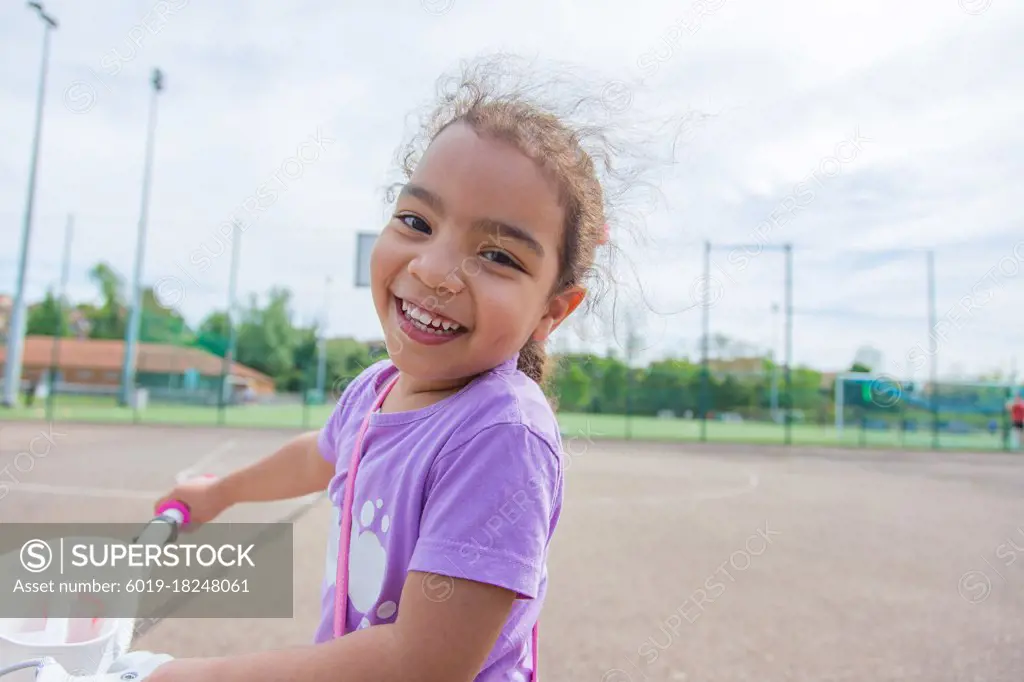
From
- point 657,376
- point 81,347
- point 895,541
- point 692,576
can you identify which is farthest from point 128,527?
point 81,347

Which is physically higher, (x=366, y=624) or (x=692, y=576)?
(x=366, y=624)

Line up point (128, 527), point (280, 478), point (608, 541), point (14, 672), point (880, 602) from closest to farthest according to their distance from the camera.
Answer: point (14, 672) → point (280, 478) → point (128, 527) → point (880, 602) → point (608, 541)

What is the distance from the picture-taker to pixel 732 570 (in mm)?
5273

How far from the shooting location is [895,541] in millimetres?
6773

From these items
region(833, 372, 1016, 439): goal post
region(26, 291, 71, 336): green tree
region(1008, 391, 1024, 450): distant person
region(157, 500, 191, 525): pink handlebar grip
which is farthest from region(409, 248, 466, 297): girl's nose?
region(1008, 391, 1024, 450): distant person

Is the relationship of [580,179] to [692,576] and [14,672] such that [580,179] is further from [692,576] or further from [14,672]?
[692,576]

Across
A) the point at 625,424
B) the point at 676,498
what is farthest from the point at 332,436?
the point at 625,424

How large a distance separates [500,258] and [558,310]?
23 cm

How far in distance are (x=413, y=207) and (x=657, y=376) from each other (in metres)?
23.9

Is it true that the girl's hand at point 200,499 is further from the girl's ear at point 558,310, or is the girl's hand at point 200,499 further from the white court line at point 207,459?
the white court line at point 207,459

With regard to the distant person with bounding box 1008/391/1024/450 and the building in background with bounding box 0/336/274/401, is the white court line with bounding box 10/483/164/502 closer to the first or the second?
the building in background with bounding box 0/336/274/401

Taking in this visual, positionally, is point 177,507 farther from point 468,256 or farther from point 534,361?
point 468,256

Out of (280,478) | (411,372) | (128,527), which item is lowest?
(128,527)

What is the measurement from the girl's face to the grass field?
2026 cm
